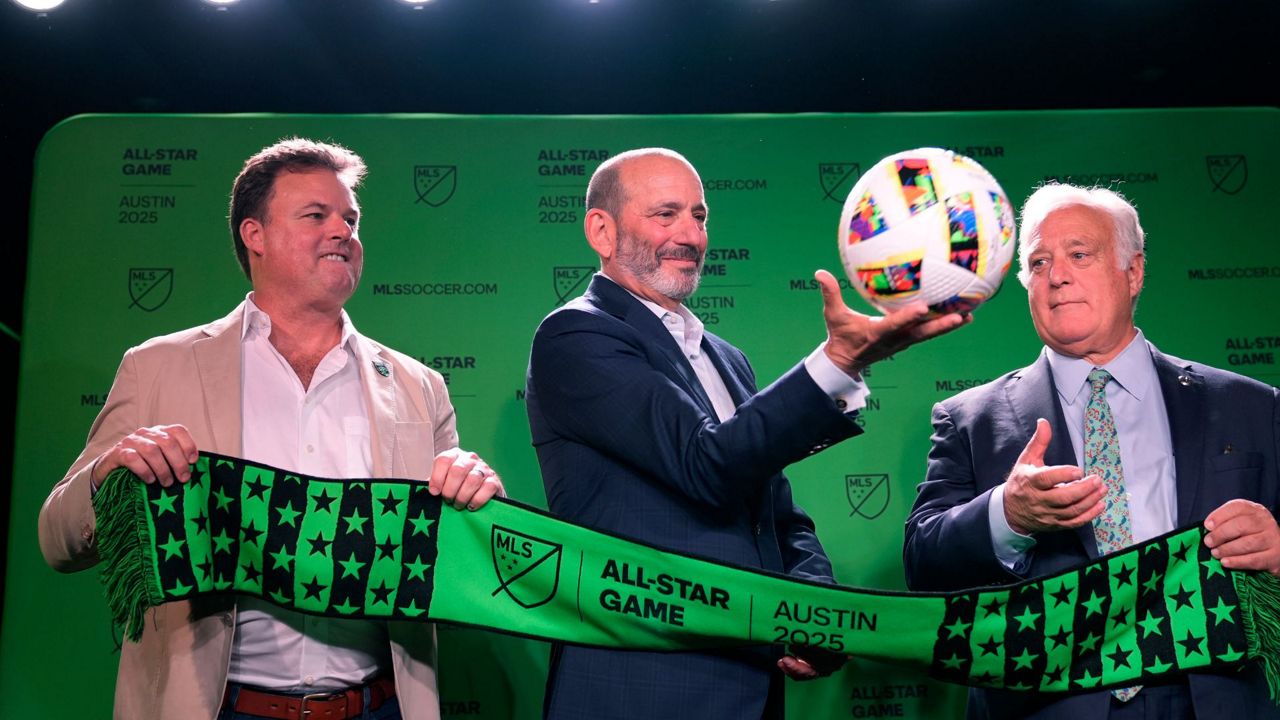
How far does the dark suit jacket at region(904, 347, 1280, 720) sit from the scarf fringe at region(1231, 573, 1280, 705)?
8 centimetres

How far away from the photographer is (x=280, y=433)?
2711mm

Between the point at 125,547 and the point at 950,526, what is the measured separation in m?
1.81

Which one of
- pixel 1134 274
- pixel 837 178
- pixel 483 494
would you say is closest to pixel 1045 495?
pixel 1134 274

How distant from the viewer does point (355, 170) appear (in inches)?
124

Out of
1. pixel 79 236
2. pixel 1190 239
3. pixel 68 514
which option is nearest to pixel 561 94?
pixel 79 236

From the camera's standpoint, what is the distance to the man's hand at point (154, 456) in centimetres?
235

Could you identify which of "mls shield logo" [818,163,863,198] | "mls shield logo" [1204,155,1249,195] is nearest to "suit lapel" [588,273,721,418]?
"mls shield logo" [818,163,863,198]

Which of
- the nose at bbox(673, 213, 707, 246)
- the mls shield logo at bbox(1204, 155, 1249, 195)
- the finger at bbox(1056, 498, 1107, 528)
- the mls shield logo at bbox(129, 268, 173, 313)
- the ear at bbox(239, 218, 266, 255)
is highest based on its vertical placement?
the mls shield logo at bbox(1204, 155, 1249, 195)

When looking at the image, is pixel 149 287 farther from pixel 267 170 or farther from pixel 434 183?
pixel 267 170

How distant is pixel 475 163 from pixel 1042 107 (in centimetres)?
249

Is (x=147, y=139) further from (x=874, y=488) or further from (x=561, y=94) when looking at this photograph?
(x=874, y=488)

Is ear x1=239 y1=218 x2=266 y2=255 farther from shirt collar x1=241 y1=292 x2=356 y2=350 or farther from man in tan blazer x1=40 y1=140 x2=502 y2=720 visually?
shirt collar x1=241 y1=292 x2=356 y2=350

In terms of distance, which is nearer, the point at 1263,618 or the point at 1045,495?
the point at 1045,495

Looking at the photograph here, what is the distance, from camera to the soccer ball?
2.08 m
